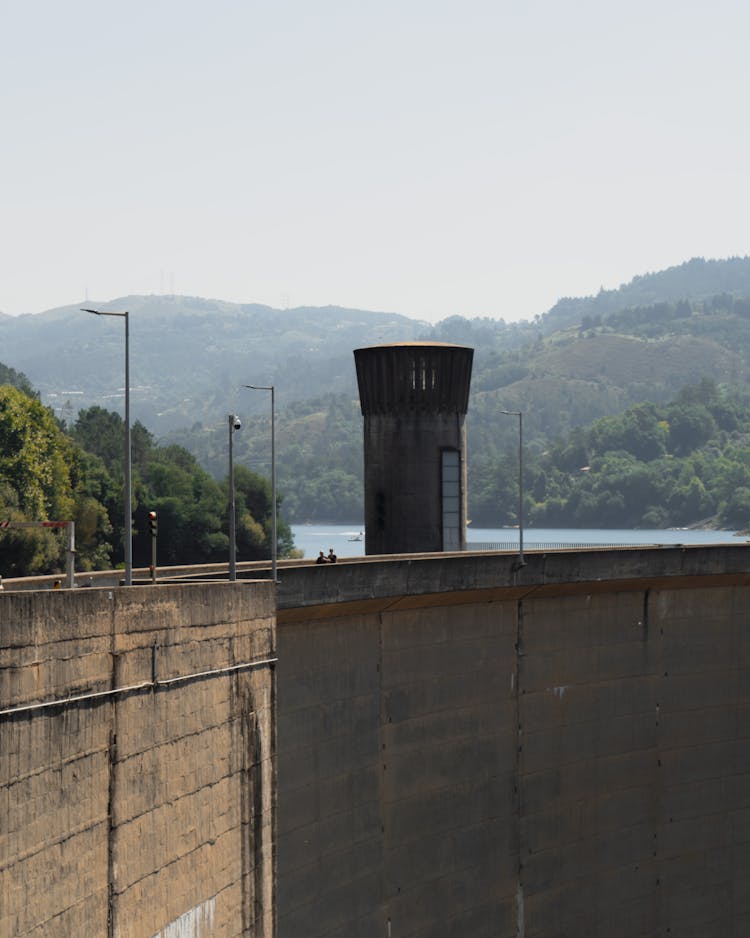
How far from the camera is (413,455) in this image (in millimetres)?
55844

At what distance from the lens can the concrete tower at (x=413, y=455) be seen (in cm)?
5581

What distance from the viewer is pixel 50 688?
21000 millimetres

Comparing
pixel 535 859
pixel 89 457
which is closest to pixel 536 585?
pixel 535 859

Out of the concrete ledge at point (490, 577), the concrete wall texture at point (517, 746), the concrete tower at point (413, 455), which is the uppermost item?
the concrete tower at point (413, 455)

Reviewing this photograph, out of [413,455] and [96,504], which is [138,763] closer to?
[413,455]

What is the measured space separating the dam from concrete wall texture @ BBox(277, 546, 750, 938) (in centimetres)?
9

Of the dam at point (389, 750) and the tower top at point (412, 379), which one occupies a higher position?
the tower top at point (412, 379)

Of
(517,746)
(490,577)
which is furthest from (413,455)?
(517,746)

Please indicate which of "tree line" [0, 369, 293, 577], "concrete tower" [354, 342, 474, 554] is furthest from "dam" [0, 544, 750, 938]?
"tree line" [0, 369, 293, 577]

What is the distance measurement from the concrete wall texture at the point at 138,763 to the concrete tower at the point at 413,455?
25.6 m

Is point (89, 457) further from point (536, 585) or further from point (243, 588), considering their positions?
point (243, 588)

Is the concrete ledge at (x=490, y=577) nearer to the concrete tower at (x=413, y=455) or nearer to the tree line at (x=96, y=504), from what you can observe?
the concrete tower at (x=413, y=455)

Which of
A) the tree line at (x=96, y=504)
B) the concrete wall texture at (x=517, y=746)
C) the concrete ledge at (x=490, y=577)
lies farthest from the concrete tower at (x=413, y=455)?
the tree line at (x=96, y=504)

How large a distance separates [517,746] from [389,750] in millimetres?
6668
